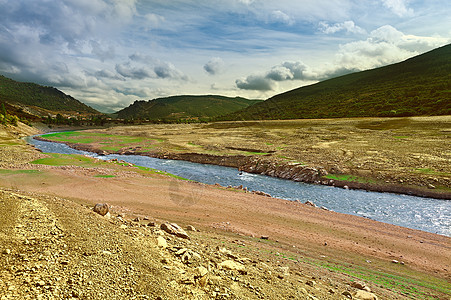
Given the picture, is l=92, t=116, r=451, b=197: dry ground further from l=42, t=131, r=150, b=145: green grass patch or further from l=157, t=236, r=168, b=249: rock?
l=157, t=236, r=168, b=249: rock

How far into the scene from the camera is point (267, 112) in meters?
146

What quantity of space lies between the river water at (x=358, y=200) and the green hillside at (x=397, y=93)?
6628 cm

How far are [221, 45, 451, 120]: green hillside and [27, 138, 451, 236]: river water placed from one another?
6628 centimetres

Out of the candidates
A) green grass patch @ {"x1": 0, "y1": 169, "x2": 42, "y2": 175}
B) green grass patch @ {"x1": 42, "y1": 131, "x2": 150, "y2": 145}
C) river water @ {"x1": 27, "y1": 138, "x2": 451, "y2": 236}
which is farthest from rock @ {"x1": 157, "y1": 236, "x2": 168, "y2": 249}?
green grass patch @ {"x1": 42, "y1": 131, "x2": 150, "y2": 145}

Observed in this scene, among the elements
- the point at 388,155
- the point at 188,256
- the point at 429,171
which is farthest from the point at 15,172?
the point at 388,155

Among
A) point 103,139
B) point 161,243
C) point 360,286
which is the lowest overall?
point 360,286

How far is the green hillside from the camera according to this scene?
8451 cm

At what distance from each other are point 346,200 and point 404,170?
1102 centimetres

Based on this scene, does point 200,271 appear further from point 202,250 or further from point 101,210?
point 101,210

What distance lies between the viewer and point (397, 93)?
112 m

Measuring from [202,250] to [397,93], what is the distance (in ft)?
449

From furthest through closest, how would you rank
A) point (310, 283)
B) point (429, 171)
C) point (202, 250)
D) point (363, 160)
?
point (363, 160) < point (429, 171) < point (202, 250) < point (310, 283)

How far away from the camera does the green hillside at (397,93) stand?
84.5m

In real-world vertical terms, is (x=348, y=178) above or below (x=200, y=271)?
below
